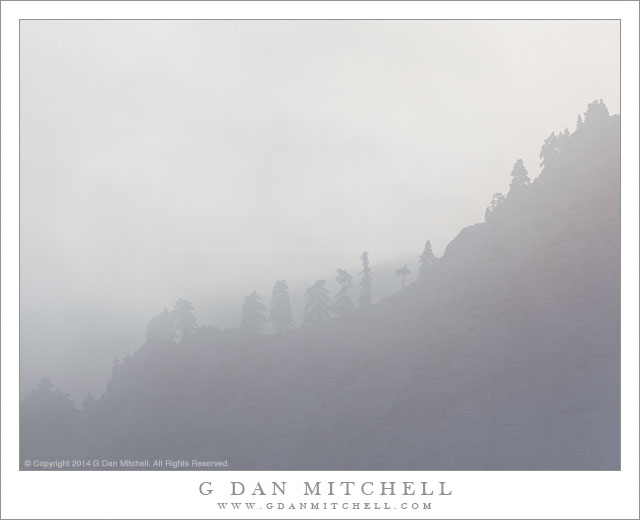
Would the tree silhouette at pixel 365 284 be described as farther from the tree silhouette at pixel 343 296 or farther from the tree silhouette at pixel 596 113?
the tree silhouette at pixel 596 113

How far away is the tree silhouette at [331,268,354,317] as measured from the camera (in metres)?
20.8

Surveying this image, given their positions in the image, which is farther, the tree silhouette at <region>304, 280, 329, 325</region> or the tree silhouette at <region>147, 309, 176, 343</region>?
the tree silhouette at <region>304, 280, 329, 325</region>

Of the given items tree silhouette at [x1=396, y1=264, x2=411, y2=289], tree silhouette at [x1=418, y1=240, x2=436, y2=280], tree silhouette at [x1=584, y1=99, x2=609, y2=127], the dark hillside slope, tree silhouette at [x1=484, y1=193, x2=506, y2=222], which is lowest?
the dark hillside slope

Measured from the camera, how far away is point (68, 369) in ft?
67.8

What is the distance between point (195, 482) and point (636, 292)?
14191 mm

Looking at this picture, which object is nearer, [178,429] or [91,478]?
[91,478]

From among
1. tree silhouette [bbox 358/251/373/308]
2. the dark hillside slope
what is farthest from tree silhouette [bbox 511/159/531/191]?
tree silhouette [bbox 358/251/373/308]

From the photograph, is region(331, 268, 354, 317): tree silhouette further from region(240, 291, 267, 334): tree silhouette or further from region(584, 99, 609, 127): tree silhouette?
region(584, 99, 609, 127): tree silhouette

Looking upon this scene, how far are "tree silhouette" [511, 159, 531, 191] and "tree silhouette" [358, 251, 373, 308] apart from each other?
19.8 ft

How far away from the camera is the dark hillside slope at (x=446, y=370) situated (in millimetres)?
19922

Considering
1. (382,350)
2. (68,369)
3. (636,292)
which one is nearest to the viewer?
(636,292)

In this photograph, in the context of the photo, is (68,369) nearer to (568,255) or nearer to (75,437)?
(75,437)

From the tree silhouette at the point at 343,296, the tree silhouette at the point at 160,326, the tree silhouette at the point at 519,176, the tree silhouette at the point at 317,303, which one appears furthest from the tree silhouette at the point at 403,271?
the tree silhouette at the point at 160,326

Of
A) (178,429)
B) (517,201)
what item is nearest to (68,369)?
(178,429)
